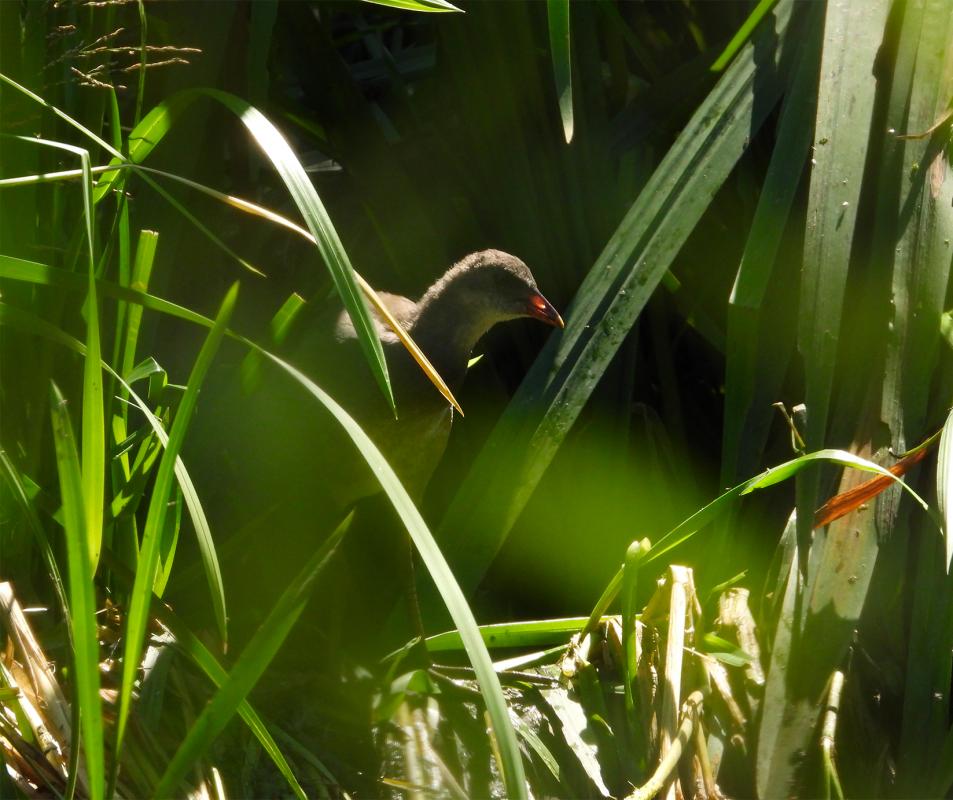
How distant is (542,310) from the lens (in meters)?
2.05

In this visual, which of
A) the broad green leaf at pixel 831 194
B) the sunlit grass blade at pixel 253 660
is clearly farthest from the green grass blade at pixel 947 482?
the sunlit grass blade at pixel 253 660

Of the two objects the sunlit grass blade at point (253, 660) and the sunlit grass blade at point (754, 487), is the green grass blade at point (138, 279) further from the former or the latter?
the sunlit grass blade at point (754, 487)

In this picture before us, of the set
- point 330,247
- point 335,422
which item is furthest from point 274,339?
point 330,247

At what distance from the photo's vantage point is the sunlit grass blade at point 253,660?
3.22 feet

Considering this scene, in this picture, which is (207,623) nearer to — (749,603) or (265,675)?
(265,675)

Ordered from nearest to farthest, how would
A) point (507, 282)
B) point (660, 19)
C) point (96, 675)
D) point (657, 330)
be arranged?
point (96, 675) < point (507, 282) < point (657, 330) < point (660, 19)

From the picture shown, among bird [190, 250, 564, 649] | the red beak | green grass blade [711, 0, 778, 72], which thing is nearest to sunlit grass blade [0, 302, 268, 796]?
bird [190, 250, 564, 649]

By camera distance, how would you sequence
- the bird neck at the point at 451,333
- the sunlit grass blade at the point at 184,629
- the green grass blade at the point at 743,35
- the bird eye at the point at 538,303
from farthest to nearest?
the bird neck at the point at 451,333
the bird eye at the point at 538,303
the green grass blade at the point at 743,35
the sunlit grass blade at the point at 184,629

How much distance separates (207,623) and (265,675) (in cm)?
14

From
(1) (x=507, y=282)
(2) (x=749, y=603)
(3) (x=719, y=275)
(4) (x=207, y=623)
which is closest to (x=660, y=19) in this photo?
(3) (x=719, y=275)

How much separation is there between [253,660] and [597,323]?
1.02m

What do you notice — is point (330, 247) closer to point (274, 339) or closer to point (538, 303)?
point (274, 339)

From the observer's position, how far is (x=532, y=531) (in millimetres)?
2250

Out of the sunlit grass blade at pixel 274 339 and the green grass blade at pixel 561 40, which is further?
the sunlit grass blade at pixel 274 339
